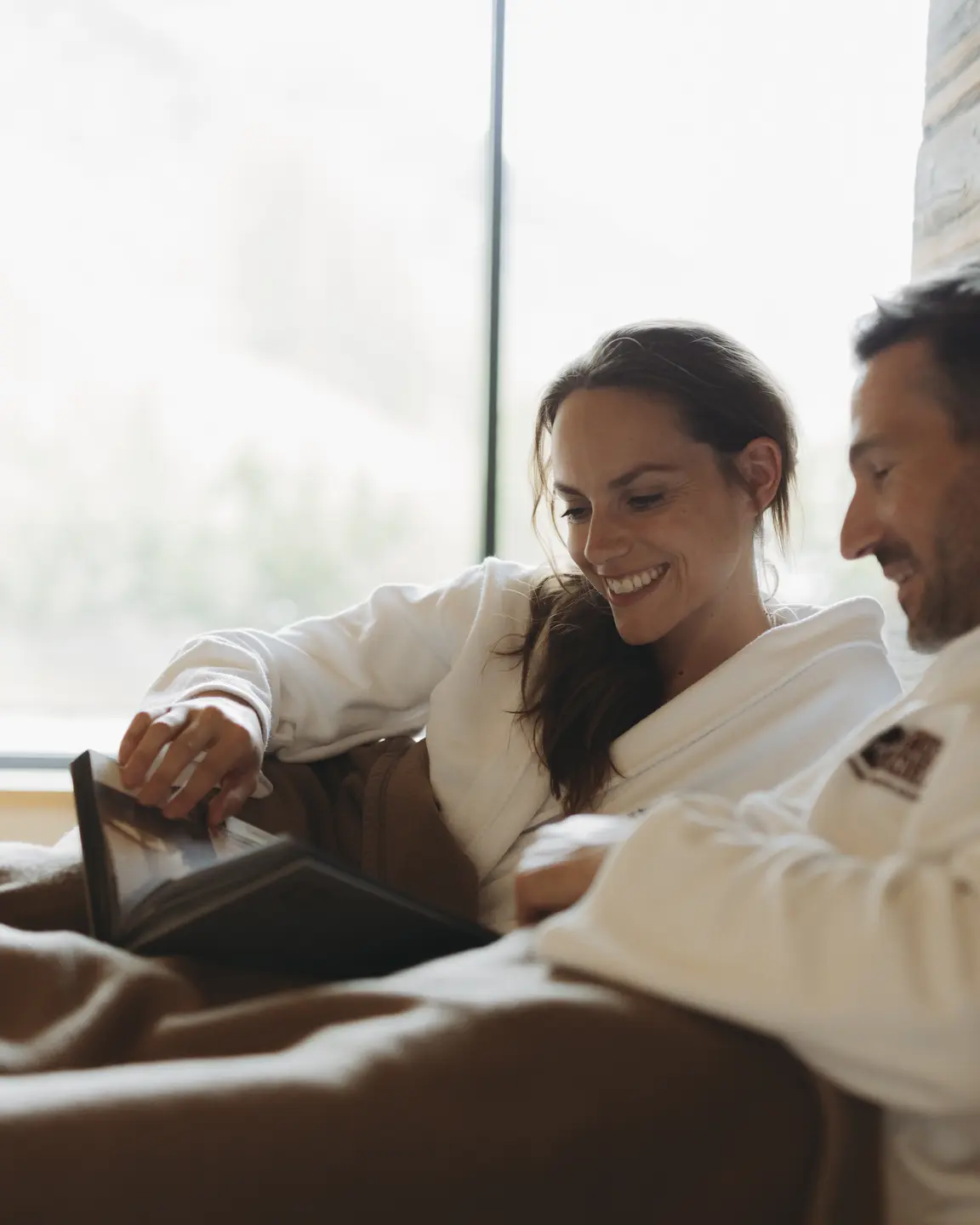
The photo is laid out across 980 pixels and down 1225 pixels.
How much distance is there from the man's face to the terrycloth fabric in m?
0.35

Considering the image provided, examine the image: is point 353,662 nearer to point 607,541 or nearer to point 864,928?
point 607,541

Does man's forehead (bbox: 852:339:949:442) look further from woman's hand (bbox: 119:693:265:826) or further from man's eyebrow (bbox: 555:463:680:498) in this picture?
woman's hand (bbox: 119:693:265:826)

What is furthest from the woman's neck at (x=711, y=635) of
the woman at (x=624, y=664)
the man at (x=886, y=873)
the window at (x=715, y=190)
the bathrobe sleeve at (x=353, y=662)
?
the window at (x=715, y=190)

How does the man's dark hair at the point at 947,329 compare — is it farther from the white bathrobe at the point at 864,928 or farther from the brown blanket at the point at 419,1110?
the brown blanket at the point at 419,1110

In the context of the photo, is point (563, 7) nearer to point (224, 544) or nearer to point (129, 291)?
point (129, 291)

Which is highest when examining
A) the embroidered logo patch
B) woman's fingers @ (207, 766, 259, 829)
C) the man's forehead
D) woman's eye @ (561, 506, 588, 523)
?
the man's forehead

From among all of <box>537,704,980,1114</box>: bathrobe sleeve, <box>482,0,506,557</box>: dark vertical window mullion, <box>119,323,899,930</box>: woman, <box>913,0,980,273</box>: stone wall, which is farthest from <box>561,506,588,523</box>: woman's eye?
<box>482,0,506,557</box>: dark vertical window mullion

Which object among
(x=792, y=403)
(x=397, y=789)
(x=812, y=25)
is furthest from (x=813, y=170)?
(x=397, y=789)

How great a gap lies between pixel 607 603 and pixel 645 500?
194mm

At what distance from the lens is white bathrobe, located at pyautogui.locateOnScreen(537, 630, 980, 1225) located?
55 centimetres

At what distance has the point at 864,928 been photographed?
0.57 meters

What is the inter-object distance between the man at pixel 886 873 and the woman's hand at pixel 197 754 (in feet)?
1.49

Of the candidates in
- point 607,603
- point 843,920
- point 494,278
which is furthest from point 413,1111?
point 494,278

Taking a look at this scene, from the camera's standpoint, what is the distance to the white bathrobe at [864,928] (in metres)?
0.55
